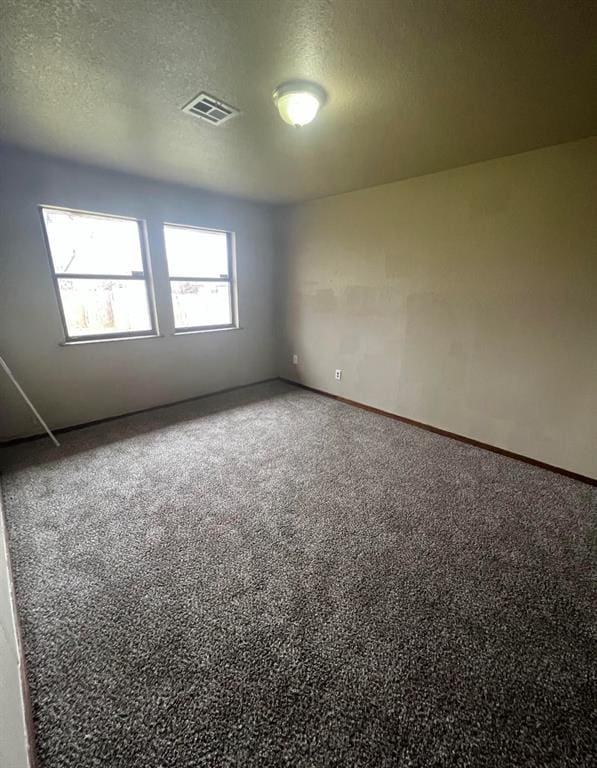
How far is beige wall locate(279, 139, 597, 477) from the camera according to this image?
220 cm

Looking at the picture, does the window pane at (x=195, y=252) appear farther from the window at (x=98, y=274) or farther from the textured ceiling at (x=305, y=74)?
the textured ceiling at (x=305, y=74)

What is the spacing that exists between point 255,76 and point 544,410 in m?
2.98

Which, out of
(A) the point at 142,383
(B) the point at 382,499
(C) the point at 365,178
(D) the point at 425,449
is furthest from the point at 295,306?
(B) the point at 382,499

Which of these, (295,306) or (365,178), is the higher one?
(365,178)

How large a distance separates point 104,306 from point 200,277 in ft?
3.74

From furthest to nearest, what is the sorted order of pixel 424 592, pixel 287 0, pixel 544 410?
pixel 544 410
pixel 424 592
pixel 287 0

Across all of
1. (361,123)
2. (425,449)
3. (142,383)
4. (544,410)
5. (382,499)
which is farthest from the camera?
(142,383)

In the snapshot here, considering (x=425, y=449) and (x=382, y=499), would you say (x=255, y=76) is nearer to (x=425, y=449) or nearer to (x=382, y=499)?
(x=382, y=499)

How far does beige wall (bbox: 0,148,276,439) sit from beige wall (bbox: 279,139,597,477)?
3.36ft

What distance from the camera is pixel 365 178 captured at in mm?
2904

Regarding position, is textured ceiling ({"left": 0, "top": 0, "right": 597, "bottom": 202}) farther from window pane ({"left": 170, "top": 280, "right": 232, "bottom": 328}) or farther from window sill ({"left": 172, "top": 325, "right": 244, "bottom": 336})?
window sill ({"left": 172, "top": 325, "right": 244, "bottom": 336})

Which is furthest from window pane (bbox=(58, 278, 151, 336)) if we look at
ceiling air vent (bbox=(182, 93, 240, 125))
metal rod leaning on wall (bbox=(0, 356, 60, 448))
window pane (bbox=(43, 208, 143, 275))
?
ceiling air vent (bbox=(182, 93, 240, 125))

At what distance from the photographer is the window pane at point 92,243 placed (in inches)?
109

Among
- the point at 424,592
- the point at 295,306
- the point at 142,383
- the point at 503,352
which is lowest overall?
the point at 424,592
